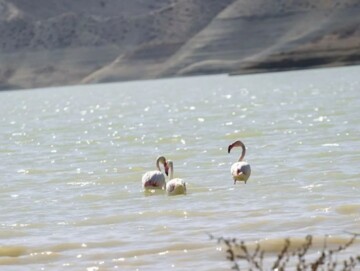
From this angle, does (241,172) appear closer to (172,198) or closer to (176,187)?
(176,187)

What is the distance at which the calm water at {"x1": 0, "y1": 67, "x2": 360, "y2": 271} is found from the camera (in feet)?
40.6

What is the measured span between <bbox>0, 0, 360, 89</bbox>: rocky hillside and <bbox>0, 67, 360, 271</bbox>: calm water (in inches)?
2903

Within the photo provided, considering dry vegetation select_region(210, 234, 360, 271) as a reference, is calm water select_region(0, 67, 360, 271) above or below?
above

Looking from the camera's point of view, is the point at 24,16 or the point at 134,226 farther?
the point at 24,16

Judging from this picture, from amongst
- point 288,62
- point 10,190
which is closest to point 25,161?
point 10,190

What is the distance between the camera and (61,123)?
40844mm

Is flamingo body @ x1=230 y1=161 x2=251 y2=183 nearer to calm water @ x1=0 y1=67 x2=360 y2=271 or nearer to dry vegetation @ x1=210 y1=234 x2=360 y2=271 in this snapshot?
calm water @ x1=0 y1=67 x2=360 y2=271

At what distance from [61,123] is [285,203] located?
87.1 feet

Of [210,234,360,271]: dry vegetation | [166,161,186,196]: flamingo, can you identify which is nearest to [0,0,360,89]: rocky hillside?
[166,161,186,196]: flamingo

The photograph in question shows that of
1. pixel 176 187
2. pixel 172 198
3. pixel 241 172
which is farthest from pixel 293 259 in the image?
pixel 241 172

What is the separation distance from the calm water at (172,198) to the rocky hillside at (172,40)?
73733 mm

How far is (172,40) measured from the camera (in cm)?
12581

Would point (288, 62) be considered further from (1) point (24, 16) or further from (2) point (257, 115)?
(2) point (257, 115)

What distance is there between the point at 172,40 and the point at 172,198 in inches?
4337
